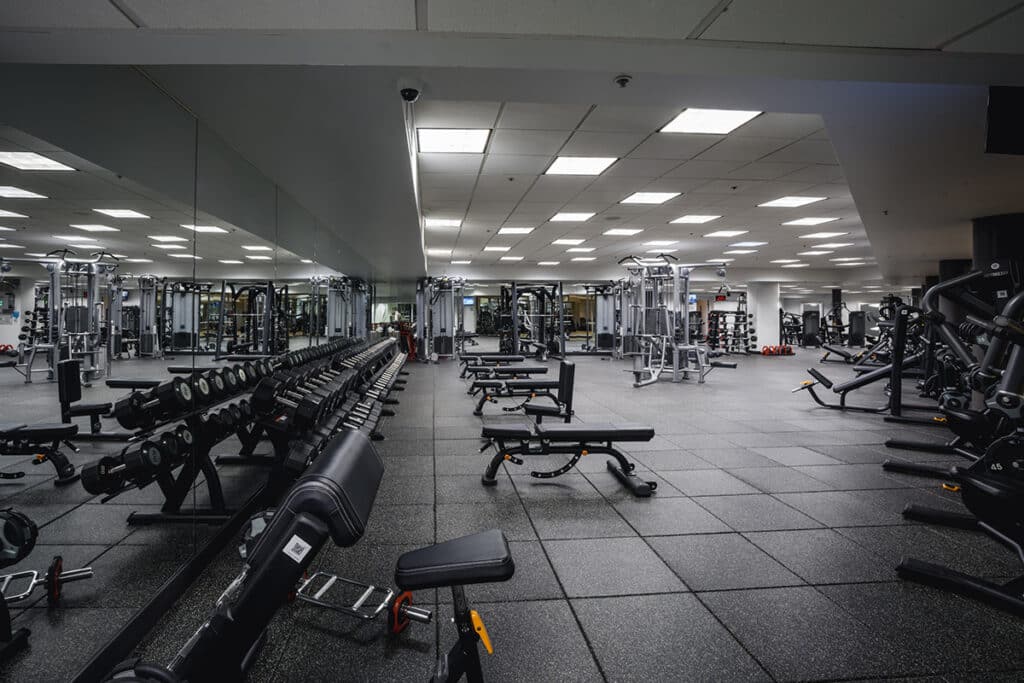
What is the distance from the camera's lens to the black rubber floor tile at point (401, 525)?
→ 2.24m

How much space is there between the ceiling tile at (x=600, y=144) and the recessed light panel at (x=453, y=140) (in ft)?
2.42

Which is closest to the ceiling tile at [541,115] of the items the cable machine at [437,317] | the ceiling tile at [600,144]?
the ceiling tile at [600,144]

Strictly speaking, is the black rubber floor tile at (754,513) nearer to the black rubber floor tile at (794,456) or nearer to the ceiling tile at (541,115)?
the black rubber floor tile at (794,456)

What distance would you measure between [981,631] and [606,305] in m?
12.3

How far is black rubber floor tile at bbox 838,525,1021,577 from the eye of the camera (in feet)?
6.77

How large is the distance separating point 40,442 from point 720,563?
3.38 metres

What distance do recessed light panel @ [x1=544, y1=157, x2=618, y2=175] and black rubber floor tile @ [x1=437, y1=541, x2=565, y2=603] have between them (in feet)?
12.0

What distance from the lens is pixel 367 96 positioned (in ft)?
8.35

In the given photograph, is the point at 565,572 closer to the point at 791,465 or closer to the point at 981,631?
the point at 981,631

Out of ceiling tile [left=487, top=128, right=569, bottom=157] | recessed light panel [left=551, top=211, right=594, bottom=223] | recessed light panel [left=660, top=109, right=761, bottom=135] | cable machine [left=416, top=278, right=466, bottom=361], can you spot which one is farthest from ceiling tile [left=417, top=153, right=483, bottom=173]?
cable machine [left=416, top=278, right=466, bottom=361]

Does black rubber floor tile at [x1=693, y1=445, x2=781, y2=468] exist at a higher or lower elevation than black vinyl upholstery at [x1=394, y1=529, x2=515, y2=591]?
lower

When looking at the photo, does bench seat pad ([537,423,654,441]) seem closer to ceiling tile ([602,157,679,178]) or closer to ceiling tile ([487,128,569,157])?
ceiling tile ([487,128,569,157])

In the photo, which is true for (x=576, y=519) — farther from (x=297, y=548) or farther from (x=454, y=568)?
(x=297, y=548)

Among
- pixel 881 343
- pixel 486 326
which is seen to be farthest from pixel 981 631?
pixel 486 326
